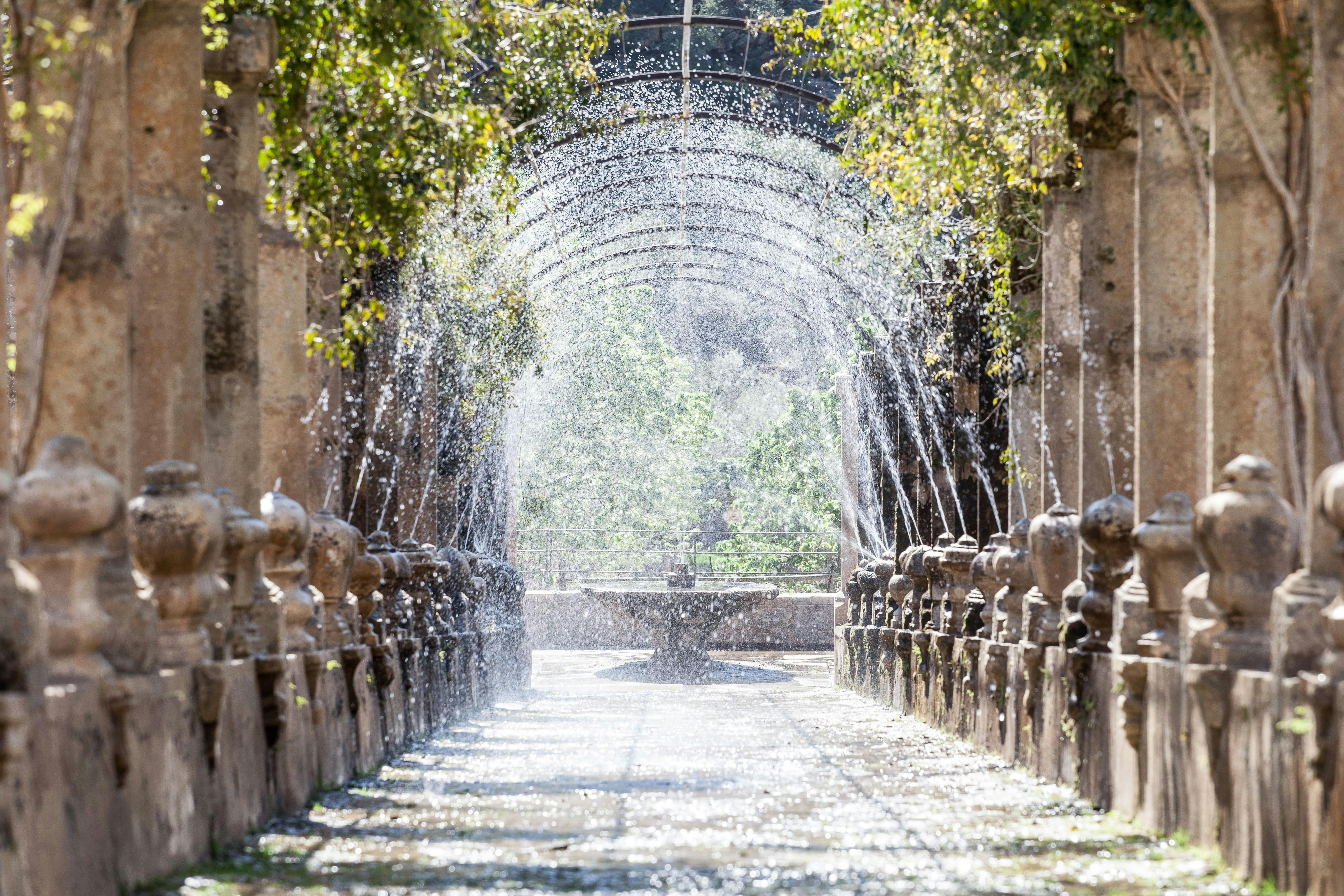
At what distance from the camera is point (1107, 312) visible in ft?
32.6

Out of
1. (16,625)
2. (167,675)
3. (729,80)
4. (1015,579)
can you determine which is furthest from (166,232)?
(729,80)

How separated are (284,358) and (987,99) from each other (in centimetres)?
410

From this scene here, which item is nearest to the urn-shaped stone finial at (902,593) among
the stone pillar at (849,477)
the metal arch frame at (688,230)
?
the metal arch frame at (688,230)

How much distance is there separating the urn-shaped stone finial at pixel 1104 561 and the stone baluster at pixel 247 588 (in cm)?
337

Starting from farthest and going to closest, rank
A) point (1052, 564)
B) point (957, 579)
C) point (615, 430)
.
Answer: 1. point (615, 430)
2. point (957, 579)
3. point (1052, 564)

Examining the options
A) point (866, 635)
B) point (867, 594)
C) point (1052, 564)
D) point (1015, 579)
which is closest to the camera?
point (1052, 564)

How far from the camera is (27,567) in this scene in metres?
5.35

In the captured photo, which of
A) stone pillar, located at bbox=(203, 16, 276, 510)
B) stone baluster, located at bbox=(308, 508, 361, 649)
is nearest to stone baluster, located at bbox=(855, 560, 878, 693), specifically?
stone baluster, located at bbox=(308, 508, 361, 649)

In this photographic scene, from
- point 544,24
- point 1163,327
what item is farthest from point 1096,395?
point 544,24

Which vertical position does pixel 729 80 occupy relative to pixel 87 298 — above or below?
above

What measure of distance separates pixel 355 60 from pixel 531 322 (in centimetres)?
1130

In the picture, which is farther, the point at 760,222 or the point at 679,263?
the point at 679,263

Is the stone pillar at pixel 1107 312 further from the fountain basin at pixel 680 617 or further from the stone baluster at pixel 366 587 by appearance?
the fountain basin at pixel 680 617

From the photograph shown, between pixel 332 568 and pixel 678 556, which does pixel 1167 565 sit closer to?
pixel 332 568
